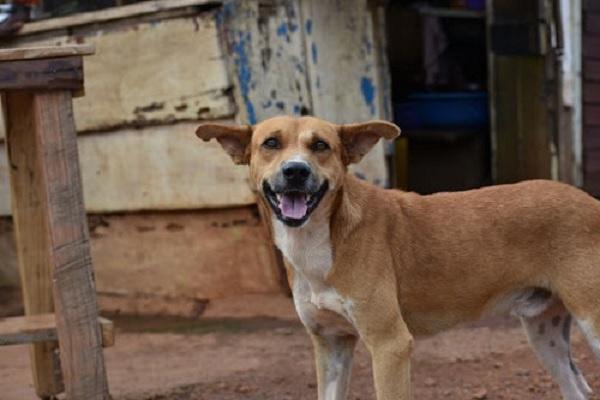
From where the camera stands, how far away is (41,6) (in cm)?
820

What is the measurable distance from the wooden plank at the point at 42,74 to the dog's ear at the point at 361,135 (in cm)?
118

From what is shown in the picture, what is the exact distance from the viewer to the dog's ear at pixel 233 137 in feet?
15.7

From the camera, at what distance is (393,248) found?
487 centimetres

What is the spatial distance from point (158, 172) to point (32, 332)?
9.00 feet

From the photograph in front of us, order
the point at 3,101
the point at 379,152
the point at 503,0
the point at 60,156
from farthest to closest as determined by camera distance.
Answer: the point at 503,0, the point at 379,152, the point at 3,101, the point at 60,156

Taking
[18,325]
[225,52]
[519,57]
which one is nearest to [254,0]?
[225,52]

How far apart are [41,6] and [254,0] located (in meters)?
1.70

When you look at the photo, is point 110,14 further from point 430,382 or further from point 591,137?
point 591,137

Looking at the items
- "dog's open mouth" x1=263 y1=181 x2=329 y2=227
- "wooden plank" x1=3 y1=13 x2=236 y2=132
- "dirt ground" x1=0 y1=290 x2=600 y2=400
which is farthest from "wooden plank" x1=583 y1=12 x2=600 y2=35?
"dog's open mouth" x1=263 y1=181 x2=329 y2=227

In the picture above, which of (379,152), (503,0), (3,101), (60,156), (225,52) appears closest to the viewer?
(60,156)

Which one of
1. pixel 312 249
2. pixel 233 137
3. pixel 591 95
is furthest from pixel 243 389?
pixel 591 95

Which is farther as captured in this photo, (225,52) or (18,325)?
(225,52)

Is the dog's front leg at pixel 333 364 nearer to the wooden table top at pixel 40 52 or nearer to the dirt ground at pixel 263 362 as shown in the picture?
the dirt ground at pixel 263 362

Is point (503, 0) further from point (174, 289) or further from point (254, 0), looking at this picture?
point (174, 289)
